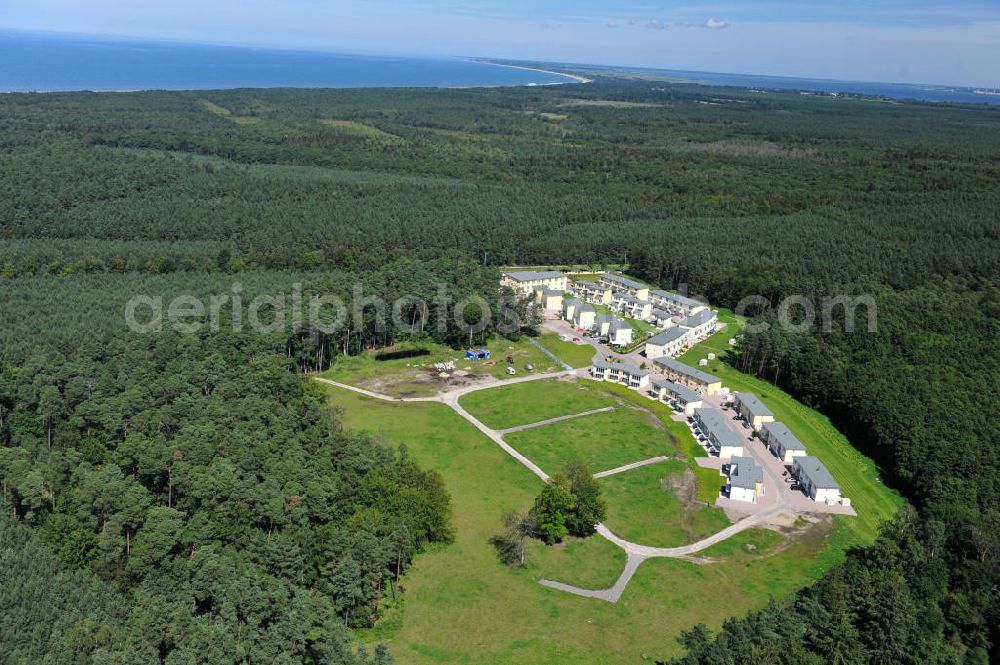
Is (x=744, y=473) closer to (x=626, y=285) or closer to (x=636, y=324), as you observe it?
(x=636, y=324)

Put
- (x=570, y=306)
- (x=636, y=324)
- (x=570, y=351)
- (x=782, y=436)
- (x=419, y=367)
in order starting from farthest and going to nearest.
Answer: (x=570, y=306), (x=636, y=324), (x=570, y=351), (x=419, y=367), (x=782, y=436)

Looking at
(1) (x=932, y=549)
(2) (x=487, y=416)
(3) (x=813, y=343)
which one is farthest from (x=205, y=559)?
(3) (x=813, y=343)

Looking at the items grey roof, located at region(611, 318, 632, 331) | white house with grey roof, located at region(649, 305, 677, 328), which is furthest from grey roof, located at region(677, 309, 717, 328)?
grey roof, located at region(611, 318, 632, 331)

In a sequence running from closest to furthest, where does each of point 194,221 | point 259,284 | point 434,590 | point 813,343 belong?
point 434,590
point 813,343
point 259,284
point 194,221

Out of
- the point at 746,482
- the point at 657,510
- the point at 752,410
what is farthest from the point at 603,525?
the point at 752,410

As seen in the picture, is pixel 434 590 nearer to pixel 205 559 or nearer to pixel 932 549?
pixel 205 559

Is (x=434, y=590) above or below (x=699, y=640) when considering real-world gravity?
below

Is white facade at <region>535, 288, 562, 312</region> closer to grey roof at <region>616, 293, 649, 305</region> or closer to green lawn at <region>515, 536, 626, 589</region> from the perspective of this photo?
grey roof at <region>616, 293, 649, 305</region>
